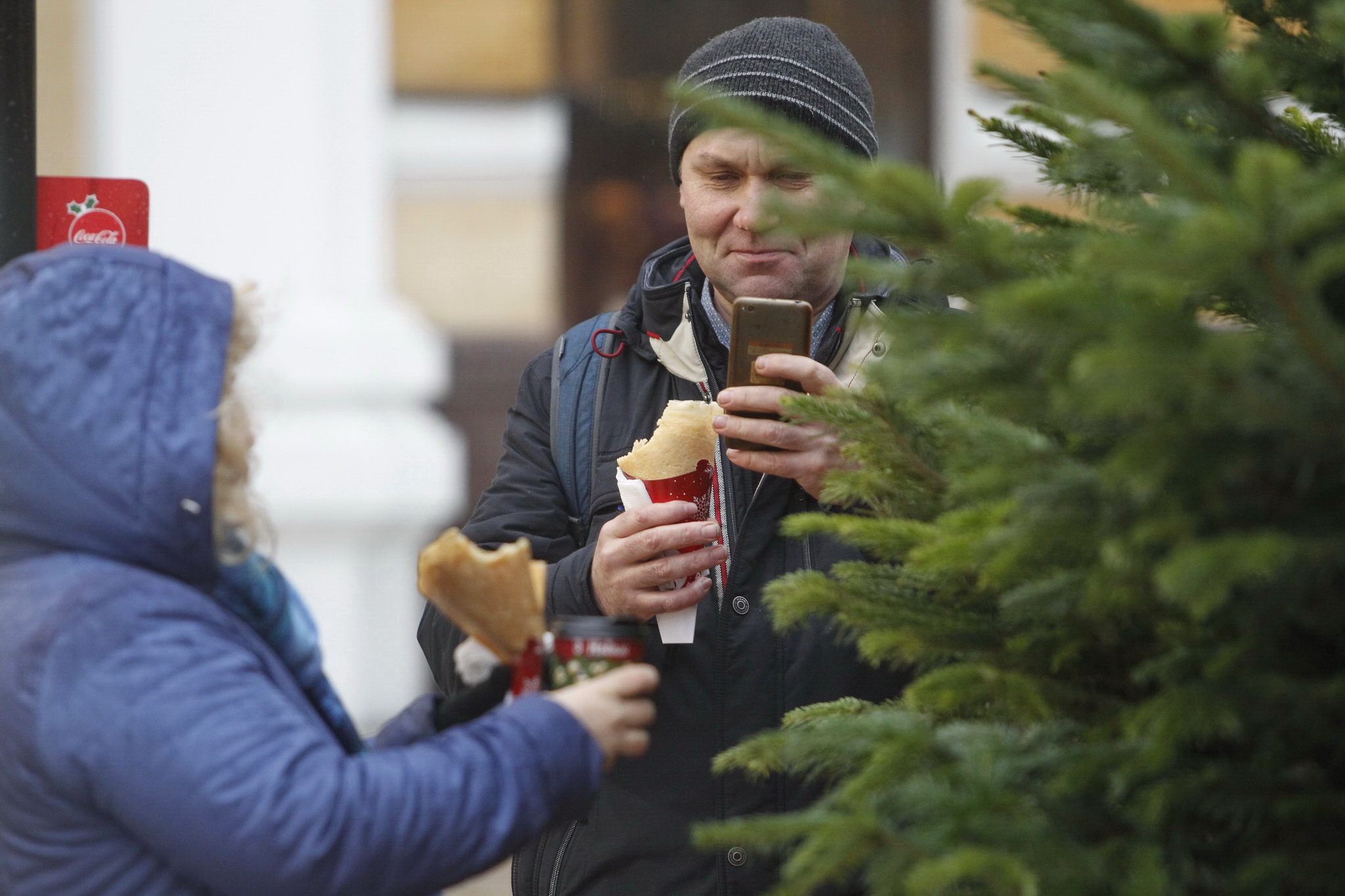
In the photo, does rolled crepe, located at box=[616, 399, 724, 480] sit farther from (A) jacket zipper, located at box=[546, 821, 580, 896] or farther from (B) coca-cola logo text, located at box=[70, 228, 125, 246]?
(B) coca-cola logo text, located at box=[70, 228, 125, 246]

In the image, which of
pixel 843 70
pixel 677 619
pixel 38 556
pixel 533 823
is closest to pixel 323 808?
pixel 533 823

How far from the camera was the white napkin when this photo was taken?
1.95 meters

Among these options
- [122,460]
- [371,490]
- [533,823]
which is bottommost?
[371,490]

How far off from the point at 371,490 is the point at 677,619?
282 centimetres

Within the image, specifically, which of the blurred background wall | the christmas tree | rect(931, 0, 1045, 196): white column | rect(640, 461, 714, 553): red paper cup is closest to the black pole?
rect(640, 461, 714, 553): red paper cup

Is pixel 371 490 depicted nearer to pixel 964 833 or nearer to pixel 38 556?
pixel 38 556

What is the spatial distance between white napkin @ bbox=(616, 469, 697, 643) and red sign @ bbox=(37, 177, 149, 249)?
93 centimetres

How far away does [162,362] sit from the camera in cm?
138

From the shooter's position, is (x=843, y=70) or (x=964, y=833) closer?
(x=964, y=833)

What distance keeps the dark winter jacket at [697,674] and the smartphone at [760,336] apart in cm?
11

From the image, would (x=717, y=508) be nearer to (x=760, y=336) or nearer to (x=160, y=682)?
(x=760, y=336)

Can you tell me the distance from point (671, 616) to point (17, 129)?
4.06 ft

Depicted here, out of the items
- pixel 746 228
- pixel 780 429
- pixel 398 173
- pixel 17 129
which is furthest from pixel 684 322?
pixel 398 173

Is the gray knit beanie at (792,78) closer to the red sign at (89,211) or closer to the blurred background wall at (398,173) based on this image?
the red sign at (89,211)
